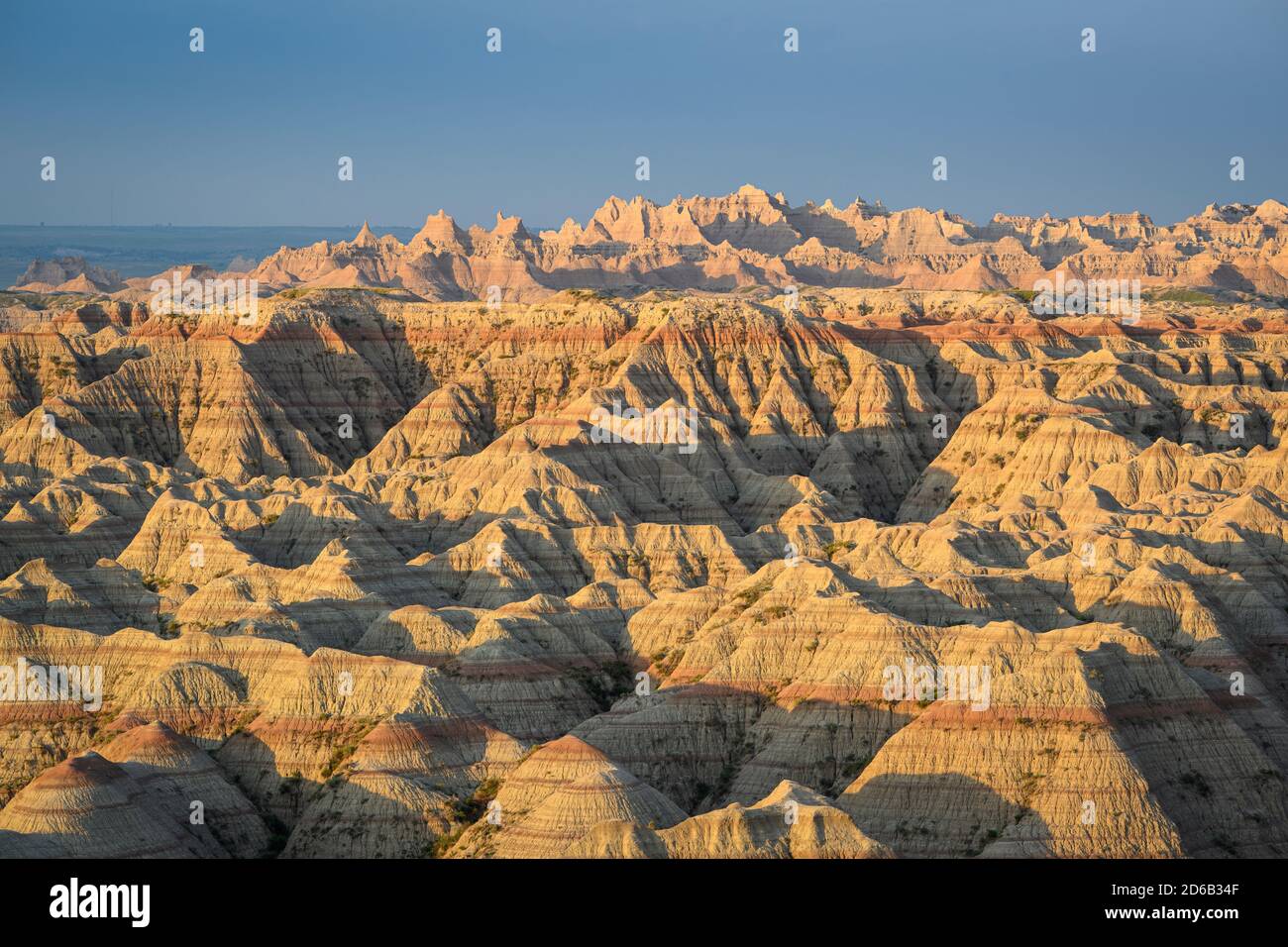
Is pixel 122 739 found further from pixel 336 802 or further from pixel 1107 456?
pixel 1107 456

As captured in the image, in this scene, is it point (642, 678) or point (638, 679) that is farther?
point (638, 679)

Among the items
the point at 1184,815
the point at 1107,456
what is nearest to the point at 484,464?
the point at 1107,456

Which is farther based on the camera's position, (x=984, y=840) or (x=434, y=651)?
(x=434, y=651)

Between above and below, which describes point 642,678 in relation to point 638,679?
above
